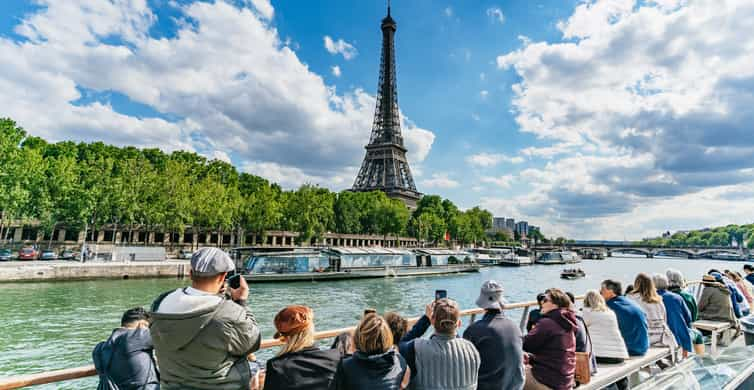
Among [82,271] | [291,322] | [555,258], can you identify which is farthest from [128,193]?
[555,258]

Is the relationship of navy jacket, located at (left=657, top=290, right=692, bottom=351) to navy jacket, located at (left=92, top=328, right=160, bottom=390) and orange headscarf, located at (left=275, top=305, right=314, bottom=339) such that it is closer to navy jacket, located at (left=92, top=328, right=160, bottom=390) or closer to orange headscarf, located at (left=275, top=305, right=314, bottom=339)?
orange headscarf, located at (left=275, top=305, right=314, bottom=339)

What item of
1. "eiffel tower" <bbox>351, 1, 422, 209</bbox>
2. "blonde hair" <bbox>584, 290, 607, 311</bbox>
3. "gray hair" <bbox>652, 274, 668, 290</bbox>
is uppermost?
"eiffel tower" <bbox>351, 1, 422, 209</bbox>

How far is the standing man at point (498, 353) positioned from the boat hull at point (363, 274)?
28238 mm

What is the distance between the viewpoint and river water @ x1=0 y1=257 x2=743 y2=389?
11109 mm

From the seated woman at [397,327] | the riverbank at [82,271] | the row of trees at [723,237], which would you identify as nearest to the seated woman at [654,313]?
the seated woman at [397,327]

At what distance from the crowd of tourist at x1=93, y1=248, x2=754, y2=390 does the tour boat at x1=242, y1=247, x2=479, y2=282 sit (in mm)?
27955

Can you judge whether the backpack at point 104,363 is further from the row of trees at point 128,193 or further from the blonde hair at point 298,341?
the row of trees at point 128,193

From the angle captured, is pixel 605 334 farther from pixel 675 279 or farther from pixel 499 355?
pixel 675 279

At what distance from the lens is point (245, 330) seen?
8.07ft

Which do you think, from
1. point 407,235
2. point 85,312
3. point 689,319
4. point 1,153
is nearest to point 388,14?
point 407,235

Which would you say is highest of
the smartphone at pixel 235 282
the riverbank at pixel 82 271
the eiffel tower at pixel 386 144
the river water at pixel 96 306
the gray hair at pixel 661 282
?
the eiffel tower at pixel 386 144

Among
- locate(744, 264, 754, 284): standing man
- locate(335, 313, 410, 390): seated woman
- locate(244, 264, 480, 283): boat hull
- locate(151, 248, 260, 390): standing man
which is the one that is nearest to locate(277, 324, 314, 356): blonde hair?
locate(151, 248, 260, 390): standing man

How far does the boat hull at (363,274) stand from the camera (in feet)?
102

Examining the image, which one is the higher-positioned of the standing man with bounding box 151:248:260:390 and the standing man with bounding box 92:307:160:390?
the standing man with bounding box 151:248:260:390
